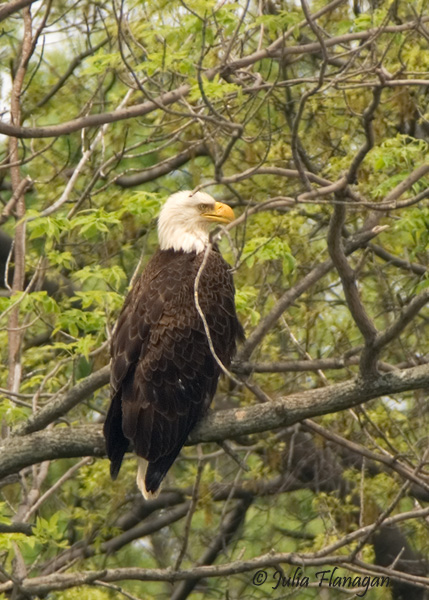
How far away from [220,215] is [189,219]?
0.53 ft

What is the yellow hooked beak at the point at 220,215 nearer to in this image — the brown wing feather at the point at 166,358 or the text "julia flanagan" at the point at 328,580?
the brown wing feather at the point at 166,358

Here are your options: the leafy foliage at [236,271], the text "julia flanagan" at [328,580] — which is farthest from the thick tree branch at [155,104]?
the text "julia flanagan" at [328,580]

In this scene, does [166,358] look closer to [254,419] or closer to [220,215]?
[254,419]

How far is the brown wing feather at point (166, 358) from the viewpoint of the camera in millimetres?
5059

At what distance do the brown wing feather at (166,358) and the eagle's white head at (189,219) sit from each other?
51 cm

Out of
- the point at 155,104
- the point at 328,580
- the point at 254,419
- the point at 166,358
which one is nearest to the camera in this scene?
the point at 254,419

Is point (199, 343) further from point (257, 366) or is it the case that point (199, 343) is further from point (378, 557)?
point (378, 557)

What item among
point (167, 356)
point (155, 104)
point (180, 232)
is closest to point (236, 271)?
point (167, 356)

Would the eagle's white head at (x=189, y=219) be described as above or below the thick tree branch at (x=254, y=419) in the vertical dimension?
above

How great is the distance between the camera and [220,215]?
579 cm

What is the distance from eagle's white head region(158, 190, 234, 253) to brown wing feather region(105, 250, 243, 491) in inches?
20.2

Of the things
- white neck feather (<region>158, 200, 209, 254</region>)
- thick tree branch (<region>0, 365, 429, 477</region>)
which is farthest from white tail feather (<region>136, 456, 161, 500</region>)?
white neck feather (<region>158, 200, 209, 254</region>)

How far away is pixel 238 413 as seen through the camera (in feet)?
14.4

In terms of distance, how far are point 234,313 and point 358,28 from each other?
184cm
